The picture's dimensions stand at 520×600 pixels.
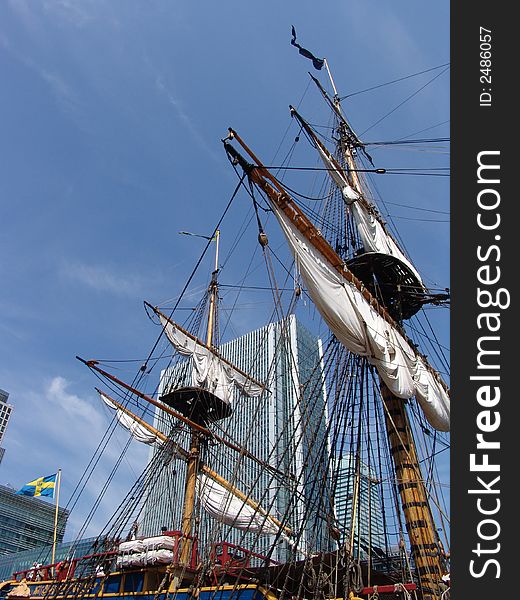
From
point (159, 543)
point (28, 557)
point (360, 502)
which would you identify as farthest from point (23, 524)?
point (360, 502)

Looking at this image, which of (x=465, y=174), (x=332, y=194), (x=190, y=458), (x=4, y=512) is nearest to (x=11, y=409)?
(x=4, y=512)

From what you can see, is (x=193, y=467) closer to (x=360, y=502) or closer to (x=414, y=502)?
(x=360, y=502)

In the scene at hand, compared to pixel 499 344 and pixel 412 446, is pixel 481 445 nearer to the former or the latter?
pixel 499 344

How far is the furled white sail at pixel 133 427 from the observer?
26.7 meters

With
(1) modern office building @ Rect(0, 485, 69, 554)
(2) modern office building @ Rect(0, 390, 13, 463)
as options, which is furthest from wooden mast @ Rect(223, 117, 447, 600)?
(2) modern office building @ Rect(0, 390, 13, 463)

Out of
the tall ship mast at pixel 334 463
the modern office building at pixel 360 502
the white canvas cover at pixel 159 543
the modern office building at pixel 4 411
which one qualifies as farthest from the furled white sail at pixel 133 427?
the modern office building at pixel 4 411

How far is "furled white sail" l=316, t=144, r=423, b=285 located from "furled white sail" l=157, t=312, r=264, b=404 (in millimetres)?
12109

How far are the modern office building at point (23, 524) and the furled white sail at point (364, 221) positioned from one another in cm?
7459

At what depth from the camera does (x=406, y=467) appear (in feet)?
40.3

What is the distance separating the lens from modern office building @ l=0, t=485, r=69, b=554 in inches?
2985

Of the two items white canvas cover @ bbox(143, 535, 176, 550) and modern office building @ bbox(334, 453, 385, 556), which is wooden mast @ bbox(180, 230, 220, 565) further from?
modern office building @ bbox(334, 453, 385, 556)

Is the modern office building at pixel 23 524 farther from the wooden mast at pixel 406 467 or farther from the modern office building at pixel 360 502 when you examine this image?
the wooden mast at pixel 406 467

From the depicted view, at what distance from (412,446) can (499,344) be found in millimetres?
8489

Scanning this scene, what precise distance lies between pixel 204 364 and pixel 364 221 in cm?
1331
